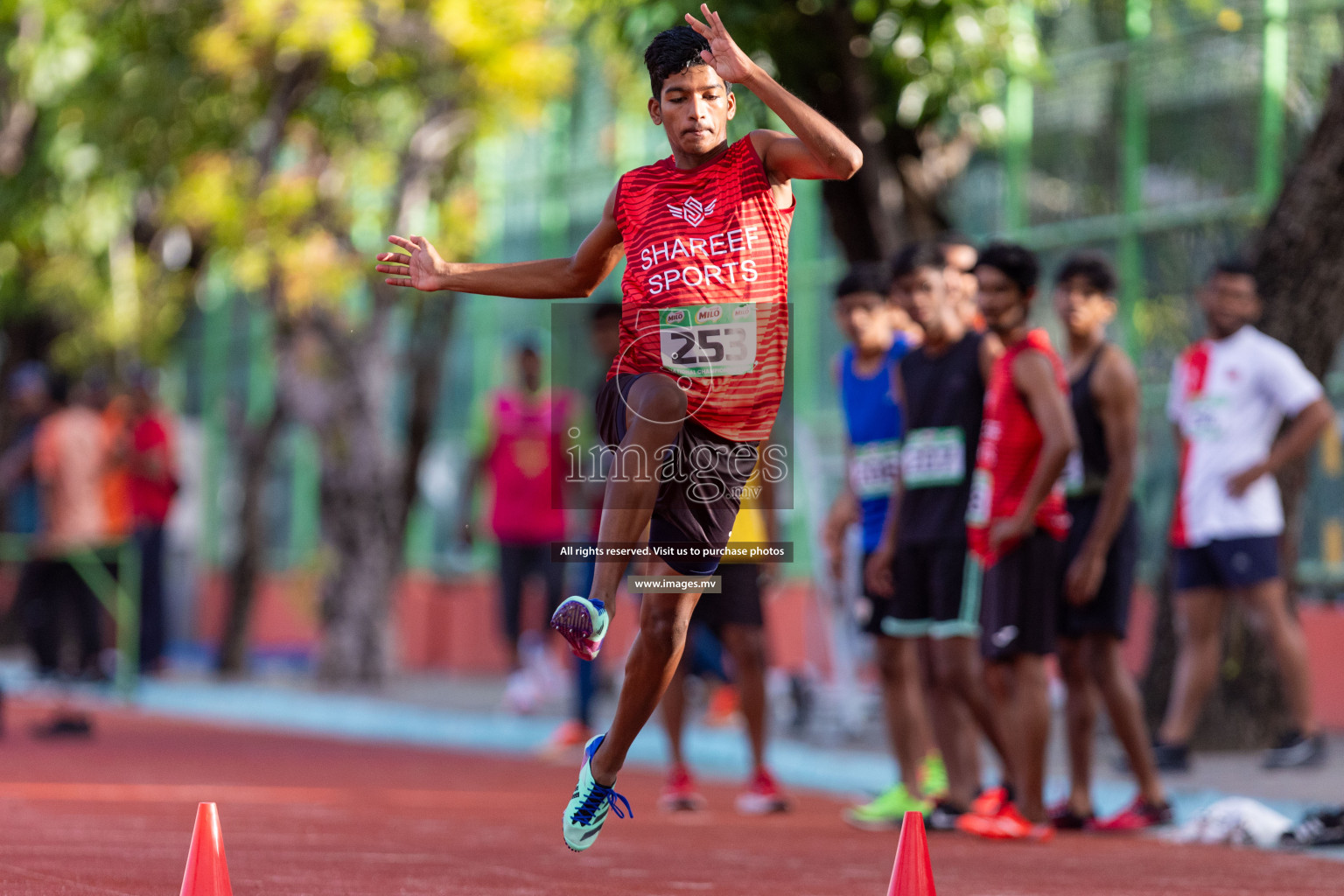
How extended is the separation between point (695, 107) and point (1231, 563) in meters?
4.58

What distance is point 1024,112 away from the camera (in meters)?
14.8

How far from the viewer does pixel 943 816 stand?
25.3 ft

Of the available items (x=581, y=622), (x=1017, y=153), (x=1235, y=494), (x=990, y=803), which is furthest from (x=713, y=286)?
(x=1017, y=153)

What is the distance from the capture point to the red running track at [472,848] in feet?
19.2

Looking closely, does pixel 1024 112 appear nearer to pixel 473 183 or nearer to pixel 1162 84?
pixel 1162 84

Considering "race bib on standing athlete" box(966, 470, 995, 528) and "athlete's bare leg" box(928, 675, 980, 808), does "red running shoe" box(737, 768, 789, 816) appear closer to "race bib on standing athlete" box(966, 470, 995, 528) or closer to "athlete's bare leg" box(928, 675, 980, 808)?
"athlete's bare leg" box(928, 675, 980, 808)

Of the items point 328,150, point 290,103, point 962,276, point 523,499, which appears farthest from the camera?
point 328,150

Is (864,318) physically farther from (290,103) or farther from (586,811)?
(290,103)

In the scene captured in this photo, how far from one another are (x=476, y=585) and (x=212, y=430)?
22.9 feet

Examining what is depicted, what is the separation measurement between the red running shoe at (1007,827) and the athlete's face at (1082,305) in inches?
77.4

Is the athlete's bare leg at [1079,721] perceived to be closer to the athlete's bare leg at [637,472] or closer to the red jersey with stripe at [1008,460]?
the red jersey with stripe at [1008,460]

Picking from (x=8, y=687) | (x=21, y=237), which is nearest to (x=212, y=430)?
(x=21, y=237)

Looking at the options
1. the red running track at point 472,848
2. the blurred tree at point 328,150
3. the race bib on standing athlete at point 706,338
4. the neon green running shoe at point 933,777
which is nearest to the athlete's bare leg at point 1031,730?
the red running track at point 472,848

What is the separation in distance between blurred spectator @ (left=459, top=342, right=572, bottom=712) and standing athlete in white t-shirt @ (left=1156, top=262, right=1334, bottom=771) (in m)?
4.49
